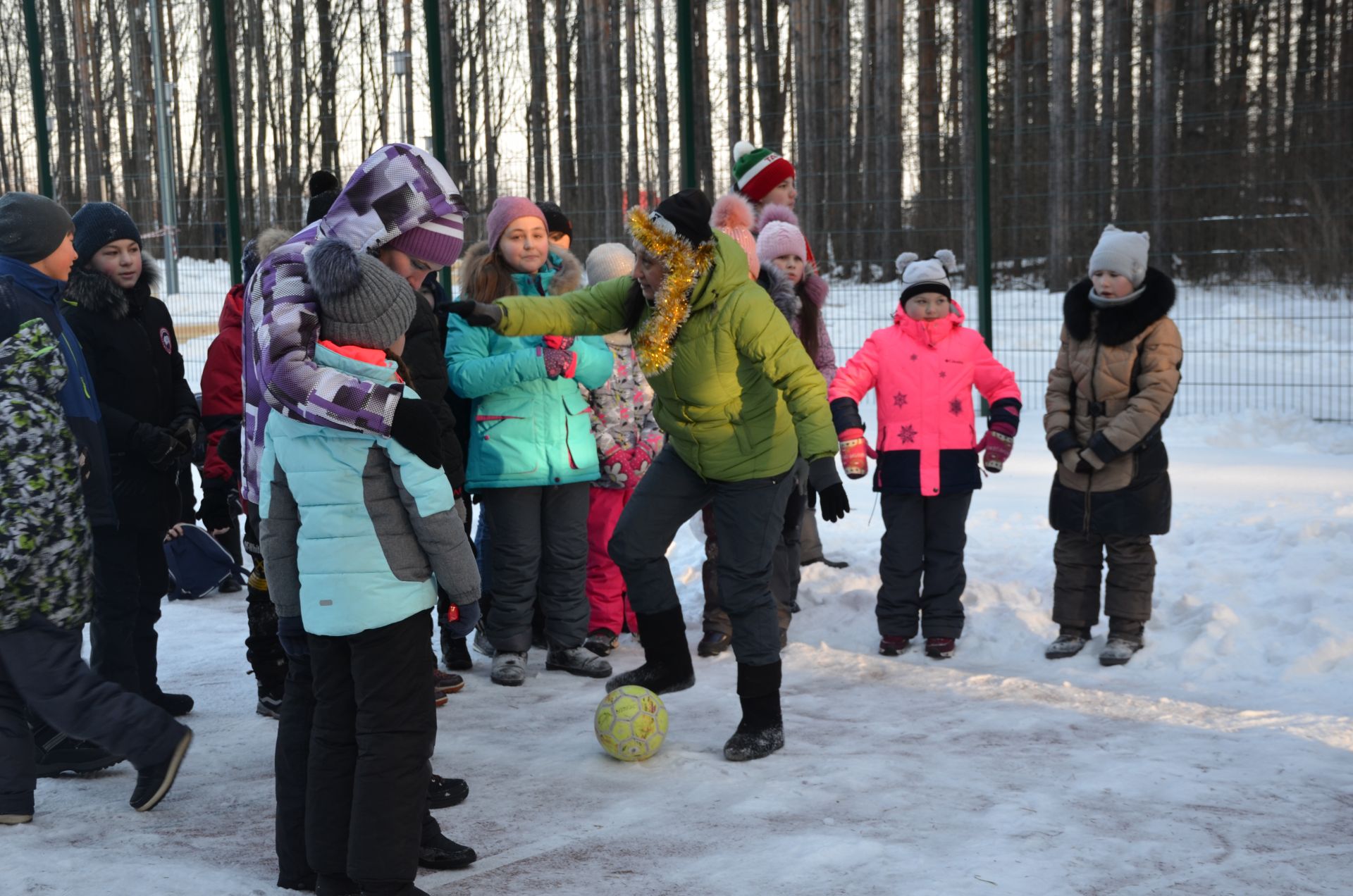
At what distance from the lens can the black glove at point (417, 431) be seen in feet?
10.3

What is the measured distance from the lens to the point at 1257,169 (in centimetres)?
964

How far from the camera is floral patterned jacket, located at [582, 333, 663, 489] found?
19.0ft

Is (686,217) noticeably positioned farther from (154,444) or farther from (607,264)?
(154,444)

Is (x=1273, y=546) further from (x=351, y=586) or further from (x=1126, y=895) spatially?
(x=351, y=586)

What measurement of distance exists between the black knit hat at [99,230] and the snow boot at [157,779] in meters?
1.78

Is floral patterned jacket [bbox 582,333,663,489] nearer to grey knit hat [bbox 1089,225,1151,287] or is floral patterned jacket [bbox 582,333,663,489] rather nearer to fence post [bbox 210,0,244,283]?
grey knit hat [bbox 1089,225,1151,287]

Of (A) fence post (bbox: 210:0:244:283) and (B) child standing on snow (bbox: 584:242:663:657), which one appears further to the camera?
(A) fence post (bbox: 210:0:244:283)

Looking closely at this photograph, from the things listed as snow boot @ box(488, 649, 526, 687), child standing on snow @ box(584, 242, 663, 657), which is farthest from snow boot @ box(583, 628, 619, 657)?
snow boot @ box(488, 649, 526, 687)

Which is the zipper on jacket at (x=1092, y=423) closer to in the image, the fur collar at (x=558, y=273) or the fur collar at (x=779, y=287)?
the fur collar at (x=779, y=287)

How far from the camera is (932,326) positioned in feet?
18.6

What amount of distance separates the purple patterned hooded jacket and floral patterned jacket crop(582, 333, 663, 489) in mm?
2035

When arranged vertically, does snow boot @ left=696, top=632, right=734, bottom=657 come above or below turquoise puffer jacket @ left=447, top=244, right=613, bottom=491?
below

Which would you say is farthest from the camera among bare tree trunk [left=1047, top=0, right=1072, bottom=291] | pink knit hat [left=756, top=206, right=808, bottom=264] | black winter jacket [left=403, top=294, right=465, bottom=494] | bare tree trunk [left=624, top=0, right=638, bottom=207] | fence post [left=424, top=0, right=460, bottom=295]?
bare tree trunk [left=1047, top=0, right=1072, bottom=291]

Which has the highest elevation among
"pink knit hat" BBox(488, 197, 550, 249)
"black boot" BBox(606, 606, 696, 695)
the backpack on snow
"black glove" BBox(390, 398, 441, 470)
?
"pink knit hat" BBox(488, 197, 550, 249)
